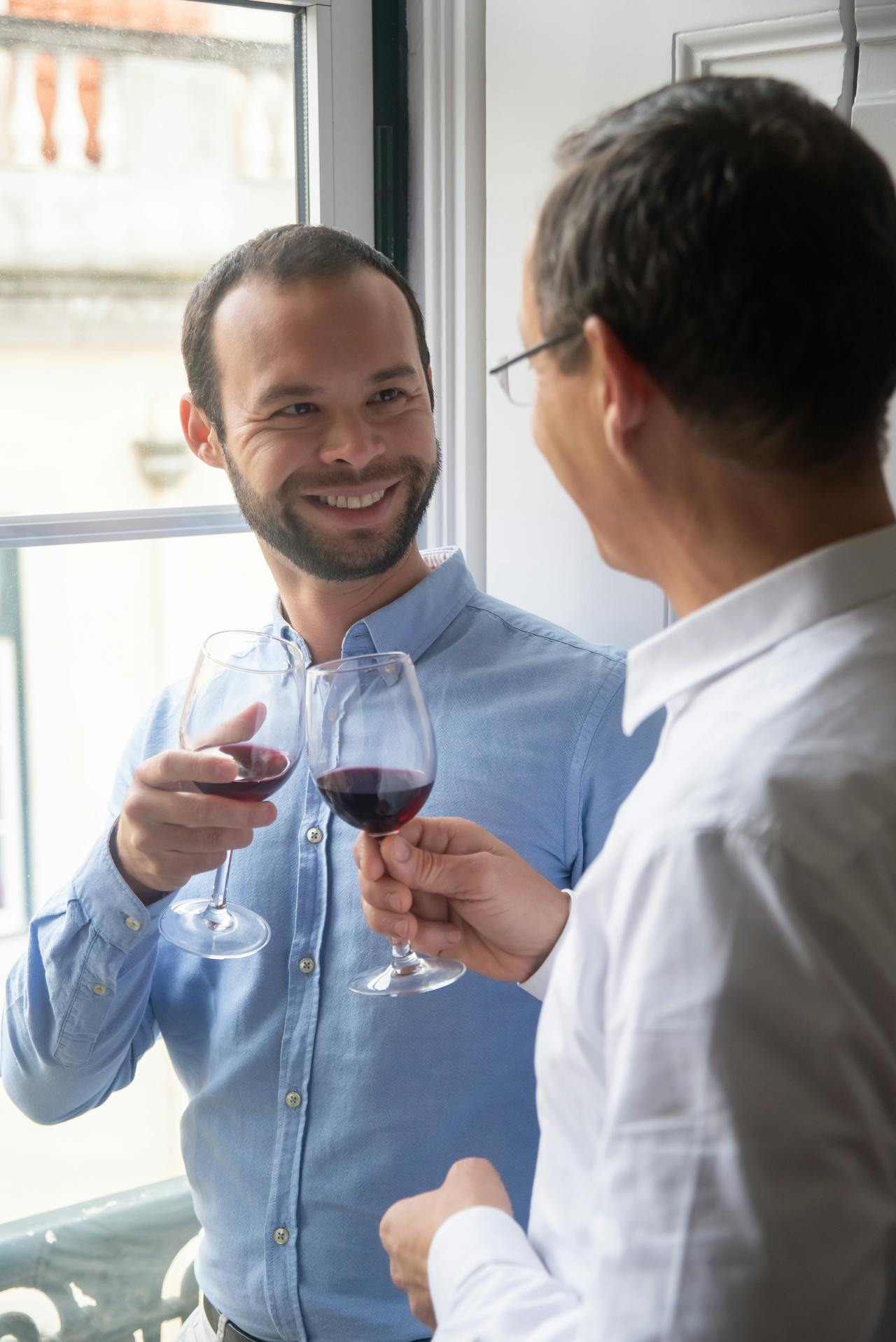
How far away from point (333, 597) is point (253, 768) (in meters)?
0.46

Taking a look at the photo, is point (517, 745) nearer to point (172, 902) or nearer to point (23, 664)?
point (172, 902)

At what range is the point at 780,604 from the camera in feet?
2.25

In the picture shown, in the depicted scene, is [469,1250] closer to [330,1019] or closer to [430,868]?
[430,868]

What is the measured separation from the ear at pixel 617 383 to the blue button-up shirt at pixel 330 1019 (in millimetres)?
712

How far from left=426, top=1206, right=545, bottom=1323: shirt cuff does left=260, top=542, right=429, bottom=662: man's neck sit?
82 centimetres

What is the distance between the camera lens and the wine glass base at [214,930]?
121 cm

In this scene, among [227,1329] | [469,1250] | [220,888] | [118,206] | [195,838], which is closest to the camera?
[469,1250]

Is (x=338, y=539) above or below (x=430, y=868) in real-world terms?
above

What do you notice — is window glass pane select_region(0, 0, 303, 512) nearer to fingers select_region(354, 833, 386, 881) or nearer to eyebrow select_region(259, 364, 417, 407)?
eyebrow select_region(259, 364, 417, 407)

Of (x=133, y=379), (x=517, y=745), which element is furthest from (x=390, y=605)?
(x=133, y=379)

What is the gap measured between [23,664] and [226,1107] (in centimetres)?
80

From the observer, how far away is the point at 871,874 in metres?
0.58

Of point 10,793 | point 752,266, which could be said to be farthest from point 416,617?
point 752,266

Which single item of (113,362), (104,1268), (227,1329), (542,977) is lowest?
(104,1268)
